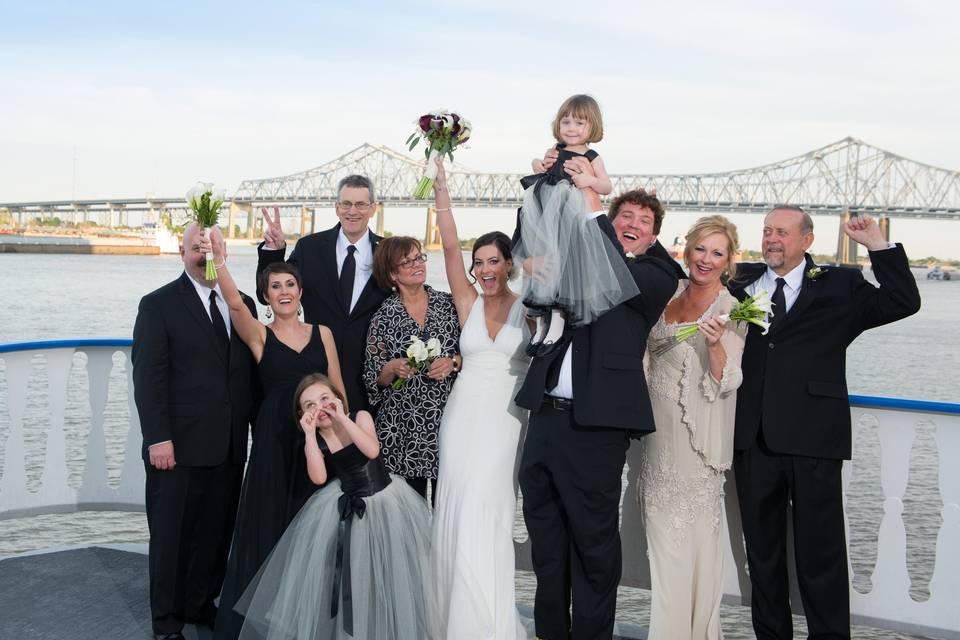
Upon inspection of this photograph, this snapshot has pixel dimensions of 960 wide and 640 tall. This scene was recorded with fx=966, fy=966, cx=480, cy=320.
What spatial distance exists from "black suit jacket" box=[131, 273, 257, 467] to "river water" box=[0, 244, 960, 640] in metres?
2.12

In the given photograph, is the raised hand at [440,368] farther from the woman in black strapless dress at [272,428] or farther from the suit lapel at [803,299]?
the suit lapel at [803,299]

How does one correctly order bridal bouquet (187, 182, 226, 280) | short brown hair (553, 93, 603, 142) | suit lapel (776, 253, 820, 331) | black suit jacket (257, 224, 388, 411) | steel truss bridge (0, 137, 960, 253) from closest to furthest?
short brown hair (553, 93, 603, 142)
suit lapel (776, 253, 820, 331)
bridal bouquet (187, 182, 226, 280)
black suit jacket (257, 224, 388, 411)
steel truss bridge (0, 137, 960, 253)

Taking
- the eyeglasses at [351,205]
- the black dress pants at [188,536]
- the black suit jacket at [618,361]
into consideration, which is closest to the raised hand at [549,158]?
the black suit jacket at [618,361]

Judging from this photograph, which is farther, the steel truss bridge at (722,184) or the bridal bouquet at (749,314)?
the steel truss bridge at (722,184)

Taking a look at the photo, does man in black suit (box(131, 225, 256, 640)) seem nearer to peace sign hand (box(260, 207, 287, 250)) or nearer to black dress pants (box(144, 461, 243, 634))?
black dress pants (box(144, 461, 243, 634))

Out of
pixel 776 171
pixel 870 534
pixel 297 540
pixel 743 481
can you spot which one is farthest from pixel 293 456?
pixel 776 171

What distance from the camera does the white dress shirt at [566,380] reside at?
3.28 meters

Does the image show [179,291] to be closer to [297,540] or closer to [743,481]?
[297,540]

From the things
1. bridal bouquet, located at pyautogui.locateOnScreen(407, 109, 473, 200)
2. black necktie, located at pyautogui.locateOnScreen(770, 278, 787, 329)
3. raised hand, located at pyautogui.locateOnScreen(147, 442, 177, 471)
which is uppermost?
bridal bouquet, located at pyautogui.locateOnScreen(407, 109, 473, 200)

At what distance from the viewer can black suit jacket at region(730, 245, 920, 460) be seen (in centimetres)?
345

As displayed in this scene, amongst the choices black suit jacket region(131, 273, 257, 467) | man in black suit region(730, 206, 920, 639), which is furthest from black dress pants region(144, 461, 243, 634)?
man in black suit region(730, 206, 920, 639)

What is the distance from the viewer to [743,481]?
3561 millimetres

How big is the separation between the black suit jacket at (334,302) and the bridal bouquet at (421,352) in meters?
0.44

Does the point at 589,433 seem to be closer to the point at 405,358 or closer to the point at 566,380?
the point at 566,380
